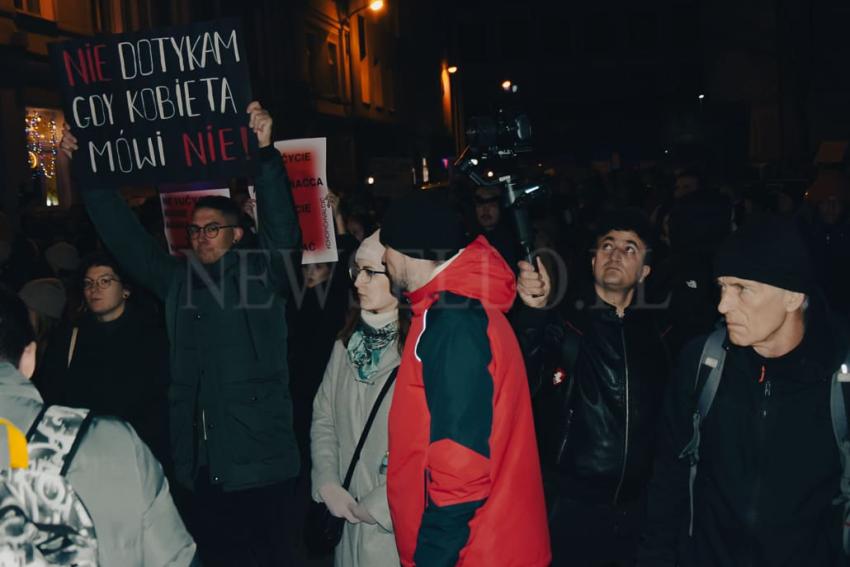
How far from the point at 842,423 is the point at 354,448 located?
182 centimetres

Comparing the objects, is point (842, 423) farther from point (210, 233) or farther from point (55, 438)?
point (210, 233)

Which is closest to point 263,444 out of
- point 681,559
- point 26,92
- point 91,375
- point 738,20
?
point 91,375

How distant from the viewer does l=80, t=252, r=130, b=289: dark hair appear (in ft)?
16.3

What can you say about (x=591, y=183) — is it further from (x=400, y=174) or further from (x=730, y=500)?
(x=730, y=500)

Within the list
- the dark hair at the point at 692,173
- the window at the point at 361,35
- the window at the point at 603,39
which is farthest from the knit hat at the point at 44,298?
the window at the point at 603,39

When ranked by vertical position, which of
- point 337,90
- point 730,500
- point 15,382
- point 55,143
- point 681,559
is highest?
point 337,90

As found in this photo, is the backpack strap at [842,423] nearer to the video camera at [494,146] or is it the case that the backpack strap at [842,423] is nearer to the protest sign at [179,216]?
the video camera at [494,146]

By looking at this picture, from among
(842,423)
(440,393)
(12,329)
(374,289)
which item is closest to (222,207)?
(374,289)

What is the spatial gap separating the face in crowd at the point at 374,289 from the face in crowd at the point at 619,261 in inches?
Answer: 37.9

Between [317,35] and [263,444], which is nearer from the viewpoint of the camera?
[263,444]

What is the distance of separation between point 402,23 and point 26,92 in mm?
27501

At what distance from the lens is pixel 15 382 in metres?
2.03

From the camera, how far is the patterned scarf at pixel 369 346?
148 inches

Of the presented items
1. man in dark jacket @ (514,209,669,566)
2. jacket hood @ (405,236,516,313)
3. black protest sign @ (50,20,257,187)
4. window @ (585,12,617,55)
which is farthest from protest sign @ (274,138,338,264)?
window @ (585,12,617,55)
